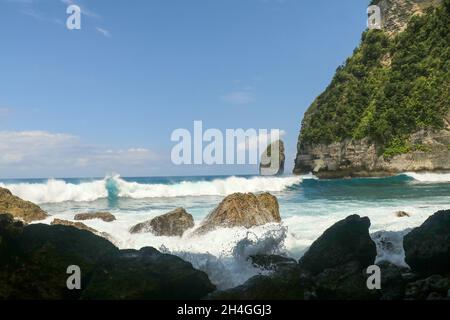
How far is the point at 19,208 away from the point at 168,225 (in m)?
7.19

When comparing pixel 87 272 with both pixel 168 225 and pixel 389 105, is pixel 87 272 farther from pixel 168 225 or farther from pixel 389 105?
pixel 389 105

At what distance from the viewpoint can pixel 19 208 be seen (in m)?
18.8

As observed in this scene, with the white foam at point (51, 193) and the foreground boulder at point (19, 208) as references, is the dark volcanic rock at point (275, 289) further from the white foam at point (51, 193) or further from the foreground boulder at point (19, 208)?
the white foam at point (51, 193)

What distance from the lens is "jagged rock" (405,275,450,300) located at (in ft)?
23.4

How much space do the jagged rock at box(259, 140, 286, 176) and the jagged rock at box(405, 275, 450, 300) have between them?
109m

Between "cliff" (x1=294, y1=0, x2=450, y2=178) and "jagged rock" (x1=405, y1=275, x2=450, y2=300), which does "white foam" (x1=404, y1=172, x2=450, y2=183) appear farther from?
"jagged rock" (x1=405, y1=275, x2=450, y2=300)

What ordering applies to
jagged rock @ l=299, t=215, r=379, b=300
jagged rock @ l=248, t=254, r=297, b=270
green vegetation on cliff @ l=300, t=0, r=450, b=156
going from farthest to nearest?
green vegetation on cliff @ l=300, t=0, r=450, b=156
jagged rock @ l=248, t=254, r=297, b=270
jagged rock @ l=299, t=215, r=379, b=300

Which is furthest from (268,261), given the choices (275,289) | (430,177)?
(430,177)

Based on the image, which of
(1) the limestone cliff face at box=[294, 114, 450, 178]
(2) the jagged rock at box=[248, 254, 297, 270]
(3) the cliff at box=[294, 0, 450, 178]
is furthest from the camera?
(3) the cliff at box=[294, 0, 450, 178]

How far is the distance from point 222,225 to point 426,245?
26.2 feet

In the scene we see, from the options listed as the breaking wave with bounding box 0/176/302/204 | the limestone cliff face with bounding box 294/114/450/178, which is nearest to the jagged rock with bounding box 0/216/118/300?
the breaking wave with bounding box 0/176/302/204

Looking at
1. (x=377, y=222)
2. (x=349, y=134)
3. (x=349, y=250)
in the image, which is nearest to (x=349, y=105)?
(x=349, y=134)

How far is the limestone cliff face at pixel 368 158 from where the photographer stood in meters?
62.3

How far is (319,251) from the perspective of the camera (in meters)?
9.24
